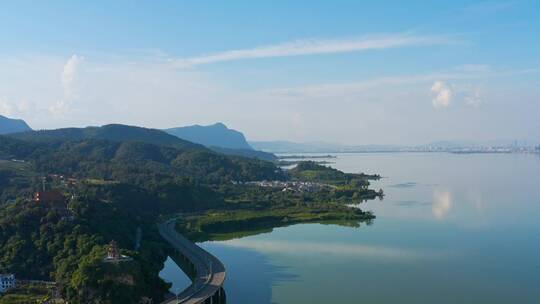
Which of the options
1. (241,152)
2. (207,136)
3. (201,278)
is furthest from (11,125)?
(201,278)

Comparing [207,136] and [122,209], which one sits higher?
[207,136]

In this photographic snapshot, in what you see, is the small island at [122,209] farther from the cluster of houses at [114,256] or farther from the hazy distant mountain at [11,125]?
the hazy distant mountain at [11,125]

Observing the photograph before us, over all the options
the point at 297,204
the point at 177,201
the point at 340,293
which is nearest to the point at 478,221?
the point at 297,204

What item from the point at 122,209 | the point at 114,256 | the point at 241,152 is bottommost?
the point at 114,256

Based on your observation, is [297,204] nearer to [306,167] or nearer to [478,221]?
[478,221]

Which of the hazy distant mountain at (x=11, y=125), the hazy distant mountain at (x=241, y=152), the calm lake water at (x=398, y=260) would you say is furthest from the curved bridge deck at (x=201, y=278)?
the hazy distant mountain at (x=11, y=125)

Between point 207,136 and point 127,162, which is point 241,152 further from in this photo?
point 127,162
